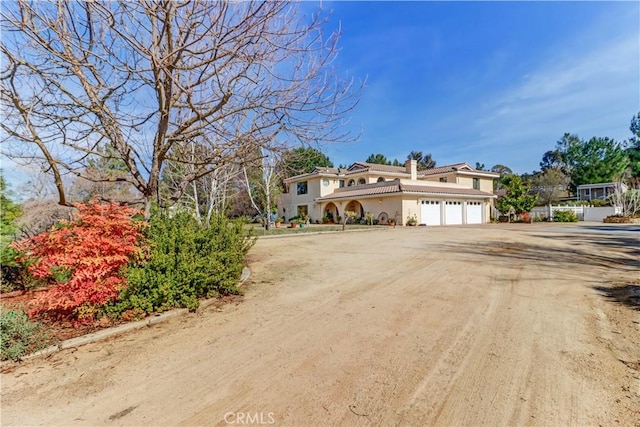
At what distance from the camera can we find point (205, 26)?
4.62m

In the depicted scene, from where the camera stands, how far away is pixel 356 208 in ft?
104

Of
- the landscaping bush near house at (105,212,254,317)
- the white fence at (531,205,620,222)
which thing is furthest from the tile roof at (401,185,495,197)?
the landscaping bush near house at (105,212,254,317)

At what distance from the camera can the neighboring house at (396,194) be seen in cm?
2648

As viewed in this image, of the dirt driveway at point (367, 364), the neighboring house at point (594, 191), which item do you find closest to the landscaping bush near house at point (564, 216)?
the neighboring house at point (594, 191)

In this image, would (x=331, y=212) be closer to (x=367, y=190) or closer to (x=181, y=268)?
(x=367, y=190)

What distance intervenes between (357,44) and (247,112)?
2.88 metres

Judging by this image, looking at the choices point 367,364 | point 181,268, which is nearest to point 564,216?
point 367,364

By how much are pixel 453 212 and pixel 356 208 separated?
9.14 meters

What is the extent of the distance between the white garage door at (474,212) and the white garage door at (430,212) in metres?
3.98

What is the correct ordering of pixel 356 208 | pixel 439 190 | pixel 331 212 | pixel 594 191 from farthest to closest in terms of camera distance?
1. pixel 594 191
2. pixel 331 212
3. pixel 356 208
4. pixel 439 190

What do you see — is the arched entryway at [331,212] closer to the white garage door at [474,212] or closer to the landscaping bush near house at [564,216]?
the white garage door at [474,212]

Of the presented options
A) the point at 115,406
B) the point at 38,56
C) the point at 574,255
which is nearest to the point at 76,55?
the point at 38,56

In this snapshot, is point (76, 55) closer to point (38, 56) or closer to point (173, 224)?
point (38, 56)

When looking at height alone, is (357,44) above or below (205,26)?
above
